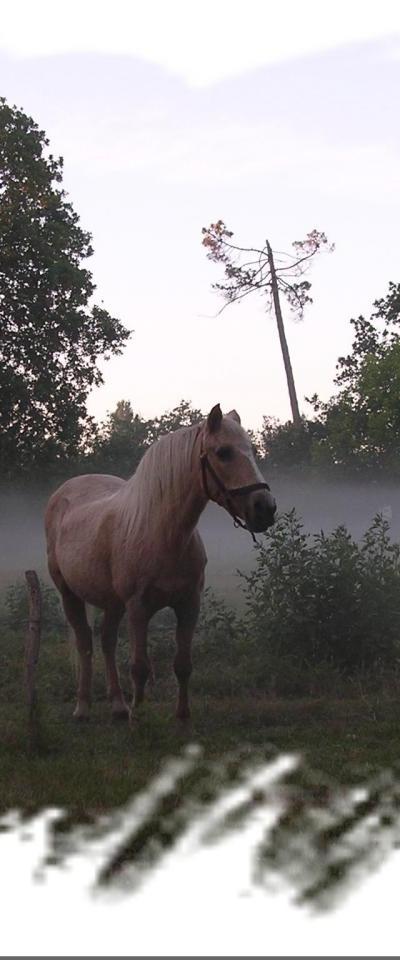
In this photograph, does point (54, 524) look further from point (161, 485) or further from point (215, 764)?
point (215, 764)

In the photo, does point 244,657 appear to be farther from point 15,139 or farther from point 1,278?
point 15,139

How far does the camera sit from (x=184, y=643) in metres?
7.54

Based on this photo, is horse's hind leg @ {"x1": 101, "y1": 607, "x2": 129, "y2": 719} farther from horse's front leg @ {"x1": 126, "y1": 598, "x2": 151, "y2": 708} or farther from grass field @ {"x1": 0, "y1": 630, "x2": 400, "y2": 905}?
horse's front leg @ {"x1": 126, "y1": 598, "x2": 151, "y2": 708}

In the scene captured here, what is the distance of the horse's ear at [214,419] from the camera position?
6973 millimetres

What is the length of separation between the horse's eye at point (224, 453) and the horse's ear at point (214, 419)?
0.19m

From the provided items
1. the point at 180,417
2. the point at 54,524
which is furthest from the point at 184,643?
the point at 180,417

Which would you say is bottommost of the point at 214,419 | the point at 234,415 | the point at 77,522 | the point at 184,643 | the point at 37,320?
the point at 184,643

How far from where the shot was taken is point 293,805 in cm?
500

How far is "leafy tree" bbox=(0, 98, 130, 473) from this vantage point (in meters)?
21.9

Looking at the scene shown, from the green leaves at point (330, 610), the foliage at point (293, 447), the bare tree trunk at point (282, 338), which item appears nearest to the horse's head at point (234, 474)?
the green leaves at point (330, 610)

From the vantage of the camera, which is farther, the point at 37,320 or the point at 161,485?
the point at 37,320

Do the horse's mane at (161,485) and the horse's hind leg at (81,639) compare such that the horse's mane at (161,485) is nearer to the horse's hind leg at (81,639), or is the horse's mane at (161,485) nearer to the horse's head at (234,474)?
the horse's head at (234,474)

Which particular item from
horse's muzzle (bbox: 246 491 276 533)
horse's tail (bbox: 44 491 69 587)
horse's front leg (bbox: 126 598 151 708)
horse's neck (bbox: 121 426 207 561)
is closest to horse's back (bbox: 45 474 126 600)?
horse's tail (bbox: 44 491 69 587)

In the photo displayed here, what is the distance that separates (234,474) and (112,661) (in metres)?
2.72
